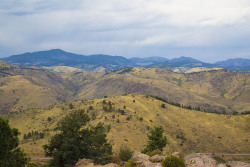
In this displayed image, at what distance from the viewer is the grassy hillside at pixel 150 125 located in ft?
212

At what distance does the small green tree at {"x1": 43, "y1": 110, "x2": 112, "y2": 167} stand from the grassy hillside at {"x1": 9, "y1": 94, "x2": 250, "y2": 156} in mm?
25549

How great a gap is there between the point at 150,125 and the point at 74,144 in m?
54.0

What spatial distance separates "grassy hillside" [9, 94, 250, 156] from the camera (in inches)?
2547

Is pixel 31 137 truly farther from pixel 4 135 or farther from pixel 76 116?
pixel 4 135

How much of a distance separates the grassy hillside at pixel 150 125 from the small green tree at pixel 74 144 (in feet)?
83.8

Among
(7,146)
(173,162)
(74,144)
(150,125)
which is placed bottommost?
(150,125)

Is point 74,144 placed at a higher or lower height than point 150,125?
higher

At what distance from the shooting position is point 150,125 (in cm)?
7850

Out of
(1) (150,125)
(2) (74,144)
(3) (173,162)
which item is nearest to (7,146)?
(2) (74,144)

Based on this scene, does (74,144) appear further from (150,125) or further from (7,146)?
(150,125)

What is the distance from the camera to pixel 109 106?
87.6 metres

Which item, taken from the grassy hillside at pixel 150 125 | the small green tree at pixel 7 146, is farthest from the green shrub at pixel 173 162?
the grassy hillside at pixel 150 125

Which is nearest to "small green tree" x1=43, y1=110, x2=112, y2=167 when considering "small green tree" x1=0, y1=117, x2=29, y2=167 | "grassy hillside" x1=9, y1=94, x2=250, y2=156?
"small green tree" x1=0, y1=117, x2=29, y2=167

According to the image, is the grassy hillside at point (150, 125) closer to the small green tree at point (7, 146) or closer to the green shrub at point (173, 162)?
the green shrub at point (173, 162)
